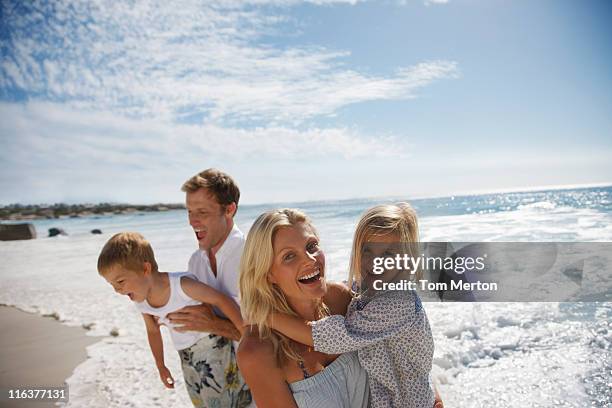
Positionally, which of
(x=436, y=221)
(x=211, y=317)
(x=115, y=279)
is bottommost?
(x=436, y=221)

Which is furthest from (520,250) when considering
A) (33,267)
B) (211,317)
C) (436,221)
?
(436,221)

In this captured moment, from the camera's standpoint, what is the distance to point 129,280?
2.85m

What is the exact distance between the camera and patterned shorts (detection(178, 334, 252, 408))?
2895 mm

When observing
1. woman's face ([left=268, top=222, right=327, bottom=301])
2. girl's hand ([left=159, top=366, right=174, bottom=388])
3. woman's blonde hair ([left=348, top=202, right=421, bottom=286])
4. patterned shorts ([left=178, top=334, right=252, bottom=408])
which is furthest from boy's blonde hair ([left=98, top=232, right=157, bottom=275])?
woman's blonde hair ([left=348, top=202, right=421, bottom=286])

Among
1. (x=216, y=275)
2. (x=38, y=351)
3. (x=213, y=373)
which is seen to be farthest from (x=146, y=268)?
(x=38, y=351)

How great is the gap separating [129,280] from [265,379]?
1.27 meters

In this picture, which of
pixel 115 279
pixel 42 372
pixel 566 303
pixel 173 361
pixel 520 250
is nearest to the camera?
pixel 115 279

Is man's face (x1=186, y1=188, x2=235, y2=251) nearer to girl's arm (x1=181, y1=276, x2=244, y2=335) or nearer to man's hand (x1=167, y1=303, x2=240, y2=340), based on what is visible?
girl's arm (x1=181, y1=276, x2=244, y2=335)

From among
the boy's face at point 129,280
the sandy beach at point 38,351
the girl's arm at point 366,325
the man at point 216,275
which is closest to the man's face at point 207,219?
the man at point 216,275

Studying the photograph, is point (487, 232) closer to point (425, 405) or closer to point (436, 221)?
point (436, 221)

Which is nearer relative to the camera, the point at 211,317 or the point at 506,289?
the point at 211,317

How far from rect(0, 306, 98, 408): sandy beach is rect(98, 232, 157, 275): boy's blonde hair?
3.41 metres

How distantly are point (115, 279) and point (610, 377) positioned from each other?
5.50 metres

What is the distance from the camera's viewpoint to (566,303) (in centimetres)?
885
